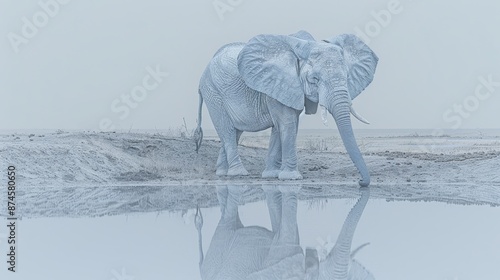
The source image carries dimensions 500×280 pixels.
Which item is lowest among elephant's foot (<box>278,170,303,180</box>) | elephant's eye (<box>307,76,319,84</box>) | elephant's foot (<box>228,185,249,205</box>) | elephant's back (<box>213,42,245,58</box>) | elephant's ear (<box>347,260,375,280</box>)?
elephant's ear (<box>347,260,375,280</box>)

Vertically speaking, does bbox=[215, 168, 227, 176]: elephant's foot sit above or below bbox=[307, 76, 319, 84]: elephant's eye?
below

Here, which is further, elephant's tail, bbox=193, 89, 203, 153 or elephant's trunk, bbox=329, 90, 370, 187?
elephant's tail, bbox=193, 89, 203, 153

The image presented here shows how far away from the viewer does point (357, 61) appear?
18938 millimetres

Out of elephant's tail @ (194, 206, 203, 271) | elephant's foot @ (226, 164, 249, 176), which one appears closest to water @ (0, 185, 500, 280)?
elephant's tail @ (194, 206, 203, 271)

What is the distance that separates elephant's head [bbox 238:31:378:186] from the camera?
56.5ft

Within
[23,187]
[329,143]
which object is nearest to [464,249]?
[23,187]

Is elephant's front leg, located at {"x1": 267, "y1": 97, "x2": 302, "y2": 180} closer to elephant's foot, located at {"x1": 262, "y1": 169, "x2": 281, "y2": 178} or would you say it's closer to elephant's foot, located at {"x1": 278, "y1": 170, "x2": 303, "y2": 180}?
elephant's foot, located at {"x1": 278, "y1": 170, "x2": 303, "y2": 180}

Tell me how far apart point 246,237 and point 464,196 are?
19.8 feet

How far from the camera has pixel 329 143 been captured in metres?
34.3

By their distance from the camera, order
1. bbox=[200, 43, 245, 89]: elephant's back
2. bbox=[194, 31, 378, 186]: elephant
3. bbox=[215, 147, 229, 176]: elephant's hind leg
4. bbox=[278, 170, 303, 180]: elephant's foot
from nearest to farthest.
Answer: bbox=[194, 31, 378, 186]: elephant < bbox=[278, 170, 303, 180]: elephant's foot < bbox=[200, 43, 245, 89]: elephant's back < bbox=[215, 147, 229, 176]: elephant's hind leg

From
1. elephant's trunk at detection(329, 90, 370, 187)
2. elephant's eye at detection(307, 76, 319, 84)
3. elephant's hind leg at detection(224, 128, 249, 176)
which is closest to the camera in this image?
elephant's trunk at detection(329, 90, 370, 187)

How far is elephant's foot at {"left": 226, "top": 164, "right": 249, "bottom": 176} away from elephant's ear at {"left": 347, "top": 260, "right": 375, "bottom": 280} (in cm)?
1053

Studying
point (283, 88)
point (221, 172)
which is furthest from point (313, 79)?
point (221, 172)

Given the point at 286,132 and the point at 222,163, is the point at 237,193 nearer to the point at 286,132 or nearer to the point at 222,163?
the point at 286,132
